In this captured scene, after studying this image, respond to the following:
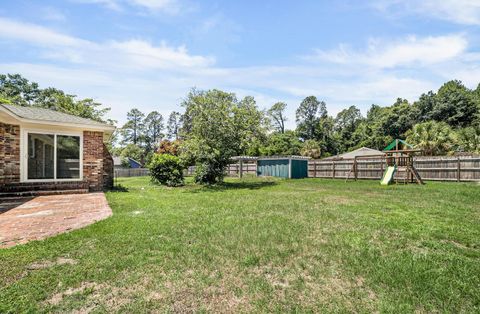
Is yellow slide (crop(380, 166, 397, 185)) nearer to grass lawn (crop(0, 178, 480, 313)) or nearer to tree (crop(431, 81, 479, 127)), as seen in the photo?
grass lawn (crop(0, 178, 480, 313))

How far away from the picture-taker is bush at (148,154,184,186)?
13.2 metres

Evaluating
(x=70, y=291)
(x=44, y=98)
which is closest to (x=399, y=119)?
(x=70, y=291)

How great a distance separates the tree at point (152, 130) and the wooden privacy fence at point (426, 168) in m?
41.6

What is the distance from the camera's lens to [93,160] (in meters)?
9.31

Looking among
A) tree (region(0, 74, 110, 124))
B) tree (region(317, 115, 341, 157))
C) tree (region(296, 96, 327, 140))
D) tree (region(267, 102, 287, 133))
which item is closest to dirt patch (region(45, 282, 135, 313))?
tree (region(0, 74, 110, 124))

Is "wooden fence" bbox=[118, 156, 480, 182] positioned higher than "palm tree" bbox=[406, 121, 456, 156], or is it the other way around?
"palm tree" bbox=[406, 121, 456, 156]

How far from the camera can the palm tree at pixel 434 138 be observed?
1897 cm

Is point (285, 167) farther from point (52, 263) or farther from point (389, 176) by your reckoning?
point (52, 263)

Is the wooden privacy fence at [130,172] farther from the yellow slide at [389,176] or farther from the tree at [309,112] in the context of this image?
the tree at [309,112]

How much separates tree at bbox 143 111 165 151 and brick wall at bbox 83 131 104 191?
4490cm

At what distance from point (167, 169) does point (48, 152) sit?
17.9ft

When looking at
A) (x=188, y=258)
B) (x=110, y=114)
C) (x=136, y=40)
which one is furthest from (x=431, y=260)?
(x=110, y=114)

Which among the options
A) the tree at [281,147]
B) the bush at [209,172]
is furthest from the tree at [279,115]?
the bush at [209,172]

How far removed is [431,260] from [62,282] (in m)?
4.11
